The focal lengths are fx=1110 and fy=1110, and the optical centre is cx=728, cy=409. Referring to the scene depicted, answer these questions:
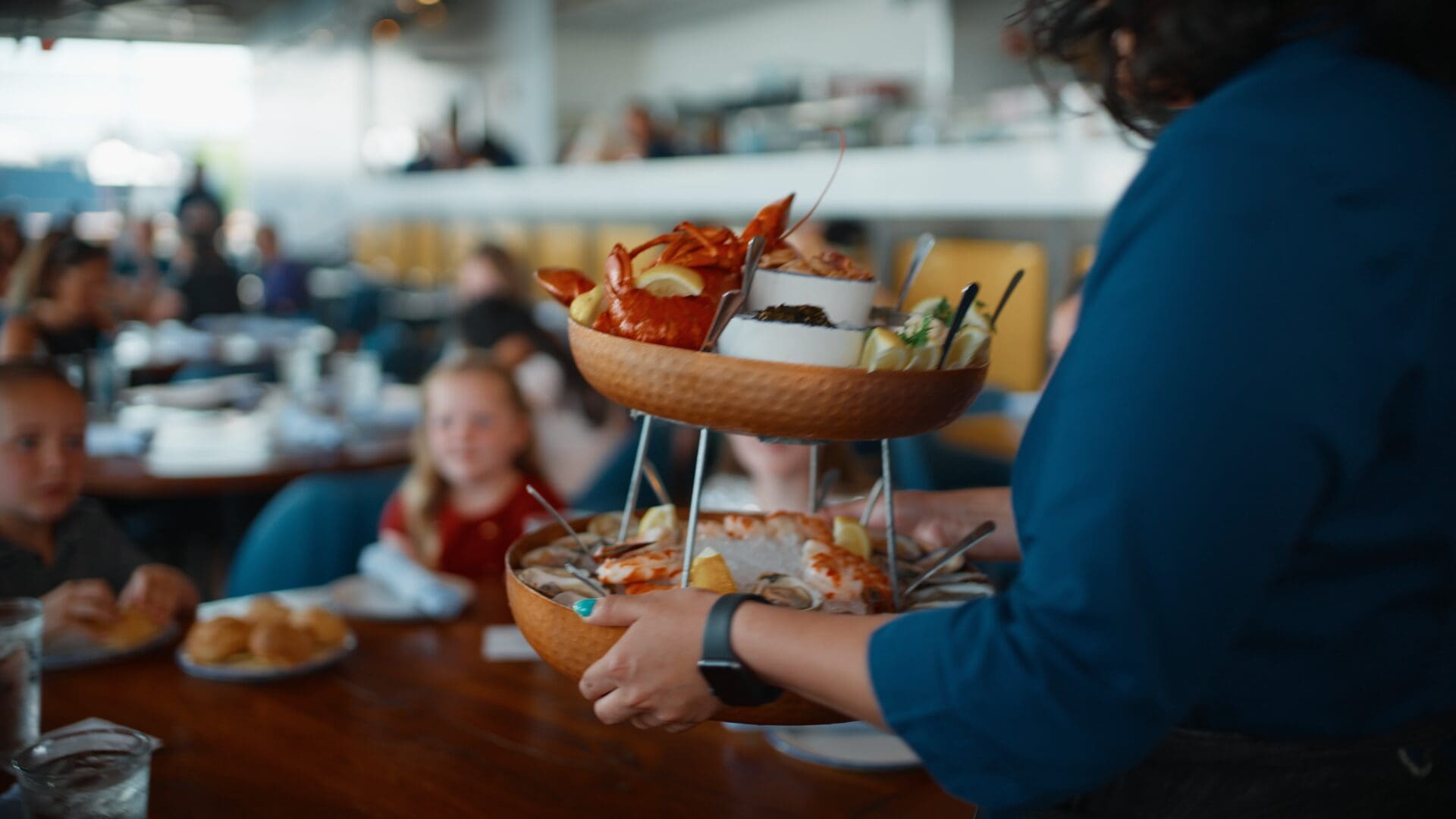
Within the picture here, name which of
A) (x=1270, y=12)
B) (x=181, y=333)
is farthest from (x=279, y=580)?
(x=181, y=333)

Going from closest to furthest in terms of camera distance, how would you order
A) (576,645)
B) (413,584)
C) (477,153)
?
(576,645), (413,584), (477,153)

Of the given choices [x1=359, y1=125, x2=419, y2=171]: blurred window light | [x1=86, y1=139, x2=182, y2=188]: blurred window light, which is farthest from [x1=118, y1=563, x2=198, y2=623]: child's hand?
[x1=86, y1=139, x2=182, y2=188]: blurred window light

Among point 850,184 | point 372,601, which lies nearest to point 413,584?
point 372,601

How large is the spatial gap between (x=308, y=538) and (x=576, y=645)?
1.85m

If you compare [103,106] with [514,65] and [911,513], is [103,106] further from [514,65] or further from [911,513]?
[911,513]

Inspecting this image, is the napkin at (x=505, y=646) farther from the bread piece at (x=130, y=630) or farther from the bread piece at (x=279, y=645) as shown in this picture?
the bread piece at (x=130, y=630)

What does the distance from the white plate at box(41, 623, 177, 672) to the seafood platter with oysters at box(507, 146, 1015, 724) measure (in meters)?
0.82

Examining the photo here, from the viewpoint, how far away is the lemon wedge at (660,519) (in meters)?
1.20

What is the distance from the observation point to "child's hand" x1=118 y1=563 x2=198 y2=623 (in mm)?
1725

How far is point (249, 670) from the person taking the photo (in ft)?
5.06

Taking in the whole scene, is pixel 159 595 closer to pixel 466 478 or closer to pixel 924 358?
pixel 466 478

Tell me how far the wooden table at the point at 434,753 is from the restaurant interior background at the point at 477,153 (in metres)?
0.85

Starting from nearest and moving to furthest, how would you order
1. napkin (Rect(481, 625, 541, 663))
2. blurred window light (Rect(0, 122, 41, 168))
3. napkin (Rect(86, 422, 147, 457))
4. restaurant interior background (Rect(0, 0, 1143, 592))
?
napkin (Rect(481, 625, 541, 663)) → napkin (Rect(86, 422, 147, 457)) → restaurant interior background (Rect(0, 0, 1143, 592)) → blurred window light (Rect(0, 122, 41, 168))

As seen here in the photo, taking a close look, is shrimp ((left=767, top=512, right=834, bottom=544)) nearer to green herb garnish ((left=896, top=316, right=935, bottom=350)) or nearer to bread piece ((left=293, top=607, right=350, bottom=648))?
green herb garnish ((left=896, top=316, right=935, bottom=350))
